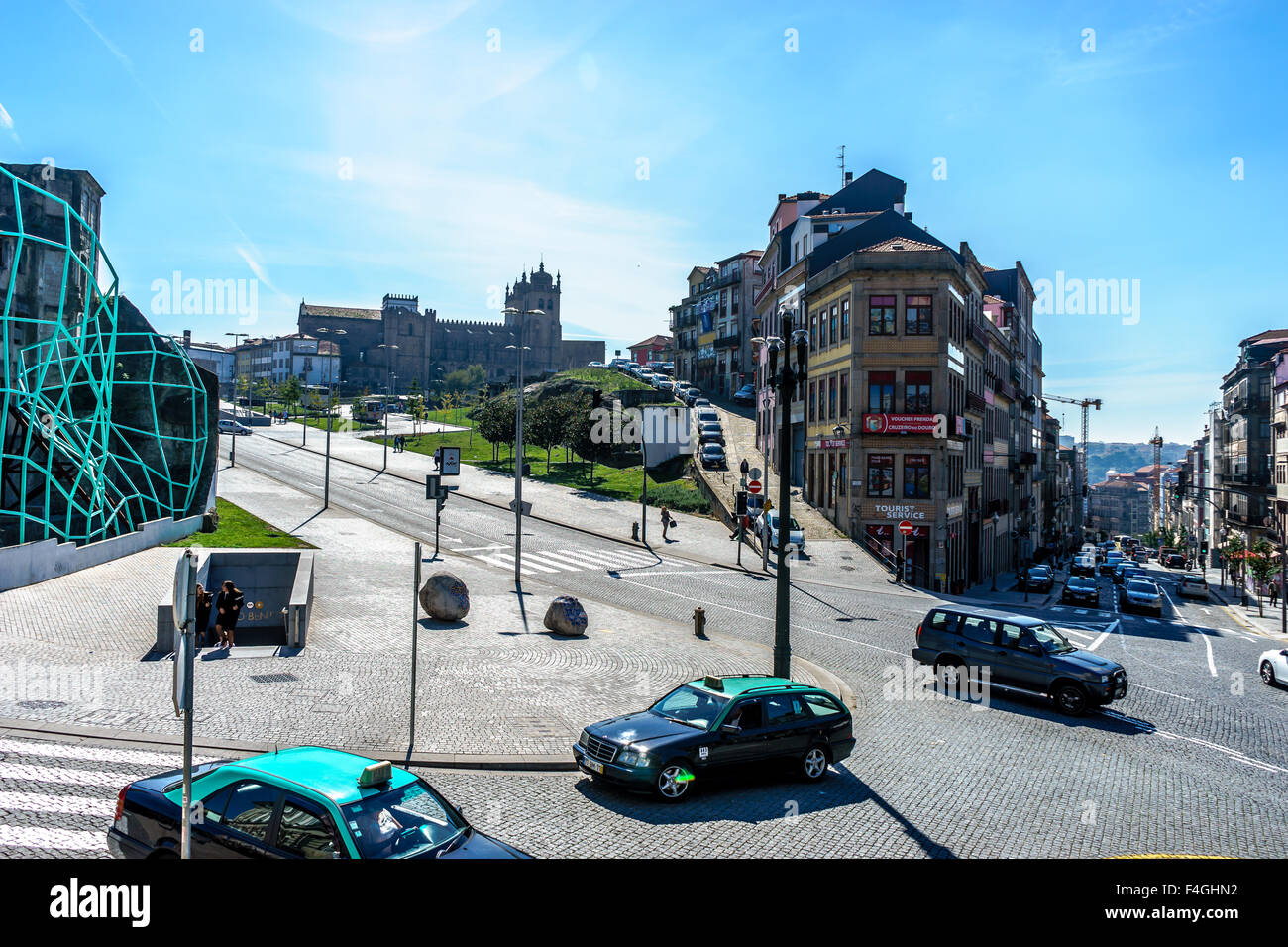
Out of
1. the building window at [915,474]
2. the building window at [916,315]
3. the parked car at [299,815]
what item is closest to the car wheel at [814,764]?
the parked car at [299,815]

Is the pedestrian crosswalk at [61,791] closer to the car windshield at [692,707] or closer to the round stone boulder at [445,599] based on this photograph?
the car windshield at [692,707]

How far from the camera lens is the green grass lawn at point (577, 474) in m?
51.3

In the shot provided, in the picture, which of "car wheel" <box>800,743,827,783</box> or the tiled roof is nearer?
"car wheel" <box>800,743,827,783</box>

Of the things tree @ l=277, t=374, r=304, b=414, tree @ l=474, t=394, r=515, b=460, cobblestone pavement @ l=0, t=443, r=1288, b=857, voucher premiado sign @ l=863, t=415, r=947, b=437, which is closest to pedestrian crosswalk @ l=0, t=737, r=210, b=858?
cobblestone pavement @ l=0, t=443, r=1288, b=857

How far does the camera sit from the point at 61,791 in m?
10.1

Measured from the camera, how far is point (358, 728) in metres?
13.4

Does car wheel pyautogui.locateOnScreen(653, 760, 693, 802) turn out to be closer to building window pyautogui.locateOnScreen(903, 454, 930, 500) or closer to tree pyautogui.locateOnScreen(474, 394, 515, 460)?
building window pyautogui.locateOnScreen(903, 454, 930, 500)

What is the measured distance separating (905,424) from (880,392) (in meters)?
2.14

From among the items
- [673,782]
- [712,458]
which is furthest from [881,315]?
[673,782]

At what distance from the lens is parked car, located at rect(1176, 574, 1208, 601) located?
49750mm

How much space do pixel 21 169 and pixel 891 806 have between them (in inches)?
1629
